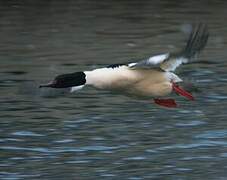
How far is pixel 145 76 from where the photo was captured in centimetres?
841

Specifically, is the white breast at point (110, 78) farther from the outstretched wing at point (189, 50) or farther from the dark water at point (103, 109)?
the dark water at point (103, 109)

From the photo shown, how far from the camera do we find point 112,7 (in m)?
18.8

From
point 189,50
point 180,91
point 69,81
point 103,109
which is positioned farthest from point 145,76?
point 103,109

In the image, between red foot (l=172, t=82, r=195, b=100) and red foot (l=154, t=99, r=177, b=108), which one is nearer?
red foot (l=172, t=82, r=195, b=100)

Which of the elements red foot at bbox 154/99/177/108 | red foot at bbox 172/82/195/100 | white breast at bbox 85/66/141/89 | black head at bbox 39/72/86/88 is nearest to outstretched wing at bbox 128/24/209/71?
white breast at bbox 85/66/141/89

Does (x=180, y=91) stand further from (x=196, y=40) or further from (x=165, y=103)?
(x=196, y=40)

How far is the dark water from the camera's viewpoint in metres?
8.31

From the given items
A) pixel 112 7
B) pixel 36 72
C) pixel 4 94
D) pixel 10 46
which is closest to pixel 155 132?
pixel 4 94

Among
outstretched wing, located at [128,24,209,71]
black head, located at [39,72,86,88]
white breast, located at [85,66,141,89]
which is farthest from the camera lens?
black head, located at [39,72,86,88]

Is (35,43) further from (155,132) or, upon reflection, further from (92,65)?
(155,132)

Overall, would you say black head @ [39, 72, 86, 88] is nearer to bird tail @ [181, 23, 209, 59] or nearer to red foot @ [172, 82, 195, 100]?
red foot @ [172, 82, 195, 100]

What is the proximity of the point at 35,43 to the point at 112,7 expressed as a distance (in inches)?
149

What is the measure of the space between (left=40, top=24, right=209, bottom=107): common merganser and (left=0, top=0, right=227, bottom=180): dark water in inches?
8.8

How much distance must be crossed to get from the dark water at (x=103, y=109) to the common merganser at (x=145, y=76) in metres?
0.22
